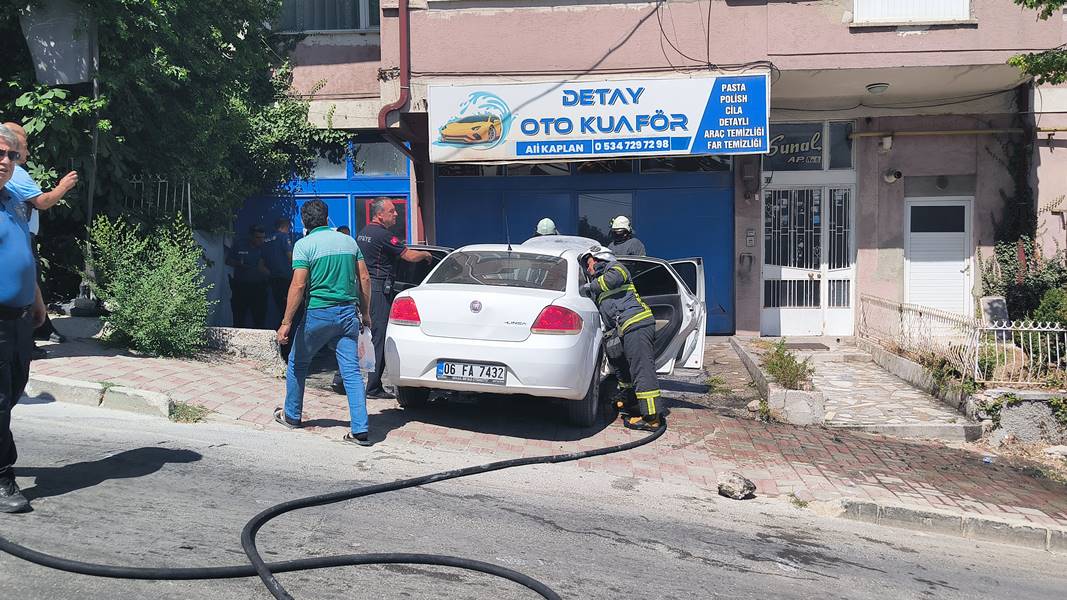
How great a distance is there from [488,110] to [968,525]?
8.62m

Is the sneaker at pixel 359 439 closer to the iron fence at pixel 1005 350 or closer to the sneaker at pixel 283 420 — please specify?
the sneaker at pixel 283 420

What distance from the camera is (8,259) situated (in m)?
4.65

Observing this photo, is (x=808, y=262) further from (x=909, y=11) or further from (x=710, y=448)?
(x=710, y=448)

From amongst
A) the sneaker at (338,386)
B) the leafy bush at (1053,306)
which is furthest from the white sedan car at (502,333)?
the leafy bush at (1053,306)

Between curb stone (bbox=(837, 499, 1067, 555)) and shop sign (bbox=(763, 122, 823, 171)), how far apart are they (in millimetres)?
8878

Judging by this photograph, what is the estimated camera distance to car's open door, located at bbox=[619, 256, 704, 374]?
30.1ft

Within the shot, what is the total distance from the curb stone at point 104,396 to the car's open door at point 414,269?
7.96 feet

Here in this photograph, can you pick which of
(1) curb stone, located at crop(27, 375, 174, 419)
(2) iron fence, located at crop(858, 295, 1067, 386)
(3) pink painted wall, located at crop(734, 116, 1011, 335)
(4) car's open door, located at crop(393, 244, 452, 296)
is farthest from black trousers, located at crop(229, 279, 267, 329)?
(2) iron fence, located at crop(858, 295, 1067, 386)

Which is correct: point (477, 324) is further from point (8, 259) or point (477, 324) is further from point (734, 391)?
point (734, 391)

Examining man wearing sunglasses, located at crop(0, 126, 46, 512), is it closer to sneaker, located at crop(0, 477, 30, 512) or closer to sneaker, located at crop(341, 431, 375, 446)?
sneaker, located at crop(0, 477, 30, 512)

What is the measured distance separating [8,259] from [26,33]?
539cm

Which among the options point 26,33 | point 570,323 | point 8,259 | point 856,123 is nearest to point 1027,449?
point 570,323

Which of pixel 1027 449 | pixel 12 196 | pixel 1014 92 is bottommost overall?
pixel 1027 449

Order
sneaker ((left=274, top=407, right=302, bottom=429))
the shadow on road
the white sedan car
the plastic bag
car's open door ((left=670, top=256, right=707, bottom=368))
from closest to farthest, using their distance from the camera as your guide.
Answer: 1. the shadow on road
2. the white sedan car
3. sneaker ((left=274, top=407, right=302, bottom=429))
4. the plastic bag
5. car's open door ((left=670, top=256, right=707, bottom=368))
